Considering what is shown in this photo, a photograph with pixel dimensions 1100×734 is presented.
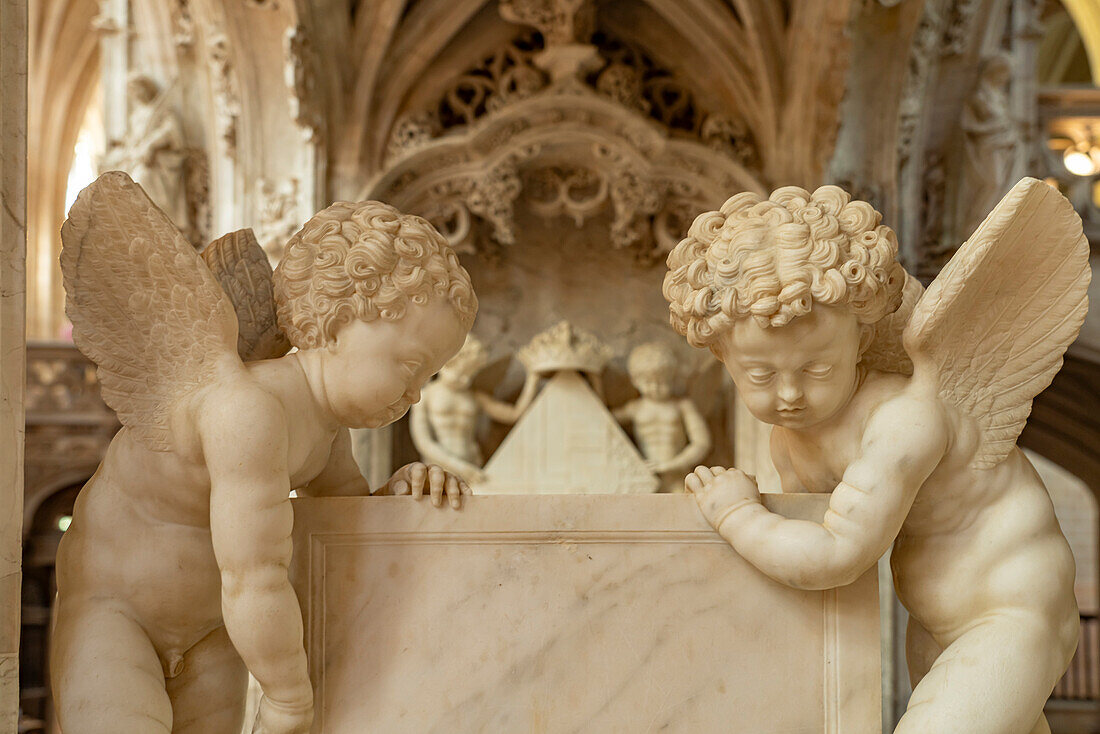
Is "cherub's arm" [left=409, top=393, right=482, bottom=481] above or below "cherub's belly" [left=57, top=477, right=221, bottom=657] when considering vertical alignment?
below

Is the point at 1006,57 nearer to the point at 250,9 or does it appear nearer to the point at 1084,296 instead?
the point at 250,9

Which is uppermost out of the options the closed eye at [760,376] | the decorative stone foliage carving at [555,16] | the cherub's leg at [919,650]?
the decorative stone foliage carving at [555,16]

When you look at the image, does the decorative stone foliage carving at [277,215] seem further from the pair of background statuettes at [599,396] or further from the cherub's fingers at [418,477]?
the cherub's fingers at [418,477]

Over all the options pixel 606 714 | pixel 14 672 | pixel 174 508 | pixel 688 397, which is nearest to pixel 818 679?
pixel 606 714

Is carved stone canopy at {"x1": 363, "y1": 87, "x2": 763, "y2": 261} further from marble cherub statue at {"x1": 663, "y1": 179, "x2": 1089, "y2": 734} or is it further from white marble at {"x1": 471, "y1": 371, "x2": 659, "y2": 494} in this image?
marble cherub statue at {"x1": 663, "y1": 179, "x2": 1089, "y2": 734}

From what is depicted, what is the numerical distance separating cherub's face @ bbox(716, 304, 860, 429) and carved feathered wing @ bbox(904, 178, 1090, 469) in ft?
0.45

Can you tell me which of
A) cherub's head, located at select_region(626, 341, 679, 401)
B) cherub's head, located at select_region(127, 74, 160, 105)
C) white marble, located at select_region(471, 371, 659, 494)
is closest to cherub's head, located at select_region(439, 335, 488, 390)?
white marble, located at select_region(471, 371, 659, 494)

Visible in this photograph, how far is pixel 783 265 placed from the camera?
6.82 feet

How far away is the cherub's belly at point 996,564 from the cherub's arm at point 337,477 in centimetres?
103

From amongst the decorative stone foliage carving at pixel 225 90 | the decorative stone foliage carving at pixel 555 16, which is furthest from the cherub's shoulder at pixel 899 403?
the decorative stone foliage carving at pixel 225 90

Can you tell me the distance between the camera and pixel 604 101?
217 inches

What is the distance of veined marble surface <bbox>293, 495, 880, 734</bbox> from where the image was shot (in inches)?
86.0

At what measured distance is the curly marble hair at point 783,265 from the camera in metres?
2.07

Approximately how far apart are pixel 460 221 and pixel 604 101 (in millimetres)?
819
